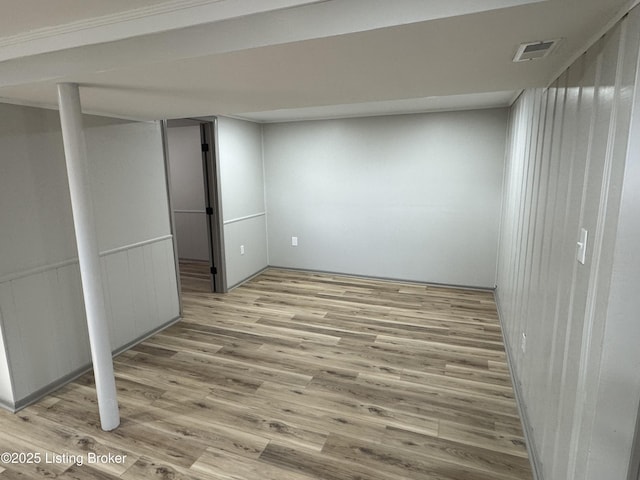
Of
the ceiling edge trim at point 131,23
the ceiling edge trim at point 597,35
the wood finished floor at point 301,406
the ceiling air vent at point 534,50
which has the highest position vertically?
the ceiling edge trim at point 131,23

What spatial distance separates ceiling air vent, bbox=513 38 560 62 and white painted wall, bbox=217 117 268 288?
346 cm

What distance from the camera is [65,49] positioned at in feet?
5.38

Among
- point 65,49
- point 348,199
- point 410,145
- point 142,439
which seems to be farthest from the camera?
point 348,199

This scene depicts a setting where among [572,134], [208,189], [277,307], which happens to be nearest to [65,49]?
[572,134]

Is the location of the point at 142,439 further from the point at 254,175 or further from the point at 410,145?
the point at 410,145

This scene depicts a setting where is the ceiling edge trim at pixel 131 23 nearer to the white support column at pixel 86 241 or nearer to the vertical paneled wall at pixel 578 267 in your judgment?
the white support column at pixel 86 241

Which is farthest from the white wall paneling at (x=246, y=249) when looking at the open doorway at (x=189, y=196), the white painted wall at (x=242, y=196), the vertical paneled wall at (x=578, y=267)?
the vertical paneled wall at (x=578, y=267)

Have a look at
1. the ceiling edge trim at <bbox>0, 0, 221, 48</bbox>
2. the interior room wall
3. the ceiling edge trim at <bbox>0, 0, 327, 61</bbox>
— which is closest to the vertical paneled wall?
the ceiling edge trim at <bbox>0, 0, 327, 61</bbox>

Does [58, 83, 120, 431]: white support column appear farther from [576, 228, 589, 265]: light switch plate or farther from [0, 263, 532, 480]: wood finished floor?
[576, 228, 589, 265]: light switch plate

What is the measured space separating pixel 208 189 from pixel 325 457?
3.26 meters

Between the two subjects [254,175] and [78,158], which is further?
[254,175]

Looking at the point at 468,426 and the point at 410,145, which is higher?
the point at 410,145

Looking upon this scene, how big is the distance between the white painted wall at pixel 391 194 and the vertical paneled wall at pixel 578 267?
199 centimetres

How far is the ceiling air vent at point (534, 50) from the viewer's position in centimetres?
130
